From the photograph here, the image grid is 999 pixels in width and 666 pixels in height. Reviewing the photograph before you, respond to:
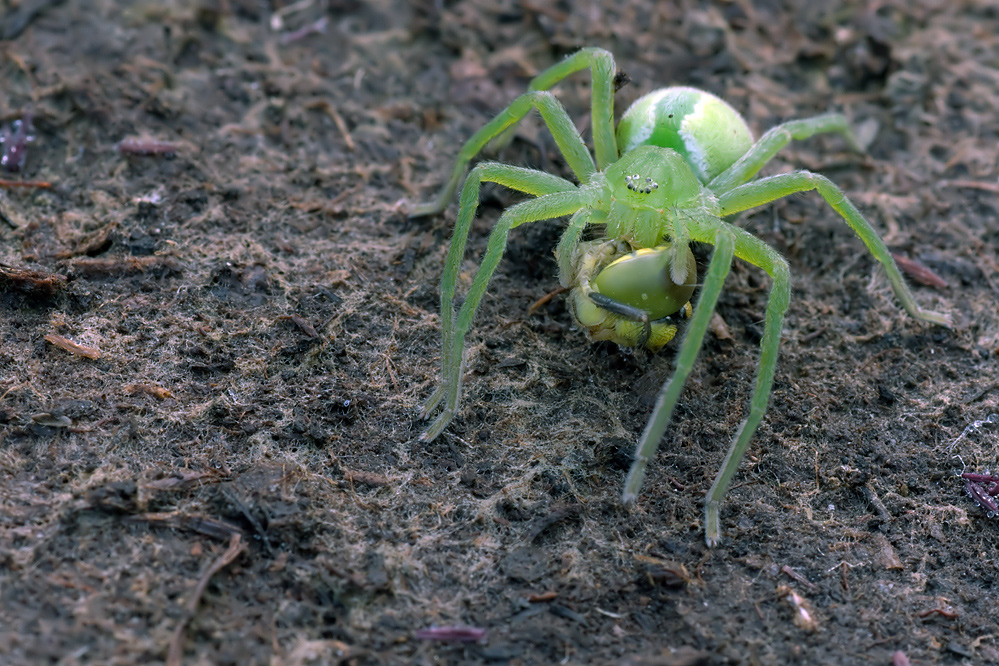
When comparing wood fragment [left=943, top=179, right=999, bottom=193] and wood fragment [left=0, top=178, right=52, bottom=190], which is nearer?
wood fragment [left=0, top=178, right=52, bottom=190]

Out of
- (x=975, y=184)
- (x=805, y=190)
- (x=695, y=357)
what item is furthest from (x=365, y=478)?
(x=975, y=184)

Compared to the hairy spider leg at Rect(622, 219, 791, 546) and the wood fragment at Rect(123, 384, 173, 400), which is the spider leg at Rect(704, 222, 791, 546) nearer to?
the hairy spider leg at Rect(622, 219, 791, 546)

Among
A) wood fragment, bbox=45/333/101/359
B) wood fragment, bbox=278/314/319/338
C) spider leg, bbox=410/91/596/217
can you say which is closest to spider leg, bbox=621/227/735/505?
spider leg, bbox=410/91/596/217

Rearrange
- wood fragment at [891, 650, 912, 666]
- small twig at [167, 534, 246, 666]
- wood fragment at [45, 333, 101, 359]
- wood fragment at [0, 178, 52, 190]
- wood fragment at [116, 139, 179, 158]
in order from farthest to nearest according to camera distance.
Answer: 1. wood fragment at [116, 139, 179, 158]
2. wood fragment at [0, 178, 52, 190]
3. wood fragment at [45, 333, 101, 359]
4. wood fragment at [891, 650, 912, 666]
5. small twig at [167, 534, 246, 666]

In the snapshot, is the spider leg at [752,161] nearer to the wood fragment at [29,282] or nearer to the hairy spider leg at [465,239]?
the hairy spider leg at [465,239]


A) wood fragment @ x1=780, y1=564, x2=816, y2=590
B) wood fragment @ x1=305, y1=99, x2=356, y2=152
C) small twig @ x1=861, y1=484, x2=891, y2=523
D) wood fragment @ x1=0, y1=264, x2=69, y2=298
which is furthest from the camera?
wood fragment @ x1=305, y1=99, x2=356, y2=152

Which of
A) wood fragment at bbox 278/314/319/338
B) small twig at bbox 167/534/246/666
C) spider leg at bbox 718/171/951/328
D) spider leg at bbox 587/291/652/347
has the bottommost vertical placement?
small twig at bbox 167/534/246/666
